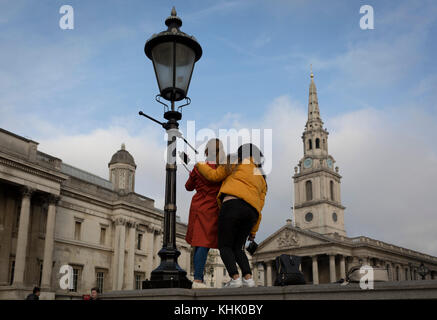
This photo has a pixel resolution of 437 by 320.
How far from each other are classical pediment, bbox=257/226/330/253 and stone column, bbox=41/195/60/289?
45.5 meters

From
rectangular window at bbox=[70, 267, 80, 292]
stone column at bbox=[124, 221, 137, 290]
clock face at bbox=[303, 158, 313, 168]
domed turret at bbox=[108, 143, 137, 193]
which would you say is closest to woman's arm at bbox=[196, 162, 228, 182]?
rectangular window at bbox=[70, 267, 80, 292]

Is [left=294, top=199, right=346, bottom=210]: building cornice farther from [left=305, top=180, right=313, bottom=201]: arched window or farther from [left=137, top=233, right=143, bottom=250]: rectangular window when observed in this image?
[left=137, top=233, right=143, bottom=250]: rectangular window

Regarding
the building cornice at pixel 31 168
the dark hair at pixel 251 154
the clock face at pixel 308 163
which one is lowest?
the dark hair at pixel 251 154

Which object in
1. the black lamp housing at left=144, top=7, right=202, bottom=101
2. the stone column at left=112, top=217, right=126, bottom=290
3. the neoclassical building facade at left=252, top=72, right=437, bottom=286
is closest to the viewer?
the black lamp housing at left=144, top=7, right=202, bottom=101

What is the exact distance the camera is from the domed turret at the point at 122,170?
4056 centimetres

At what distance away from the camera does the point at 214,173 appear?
565 cm

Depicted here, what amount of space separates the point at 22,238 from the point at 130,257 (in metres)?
11.4

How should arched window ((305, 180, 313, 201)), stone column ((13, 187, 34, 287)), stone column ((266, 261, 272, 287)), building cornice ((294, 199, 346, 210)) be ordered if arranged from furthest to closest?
arched window ((305, 180, 313, 201)) → building cornice ((294, 199, 346, 210)) → stone column ((266, 261, 272, 287)) → stone column ((13, 187, 34, 287))

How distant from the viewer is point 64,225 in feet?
106

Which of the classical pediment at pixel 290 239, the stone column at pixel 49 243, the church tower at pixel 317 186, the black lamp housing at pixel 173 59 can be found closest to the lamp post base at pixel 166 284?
the black lamp housing at pixel 173 59

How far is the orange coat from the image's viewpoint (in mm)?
5793

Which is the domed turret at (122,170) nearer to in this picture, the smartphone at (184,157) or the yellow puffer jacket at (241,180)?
the smartphone at (184,157)

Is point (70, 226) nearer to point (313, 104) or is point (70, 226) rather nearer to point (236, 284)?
point (236, 284)

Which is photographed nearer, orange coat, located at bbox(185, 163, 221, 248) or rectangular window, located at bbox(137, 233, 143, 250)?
orange coat, located at bbox(185, 163, 221, 248)
